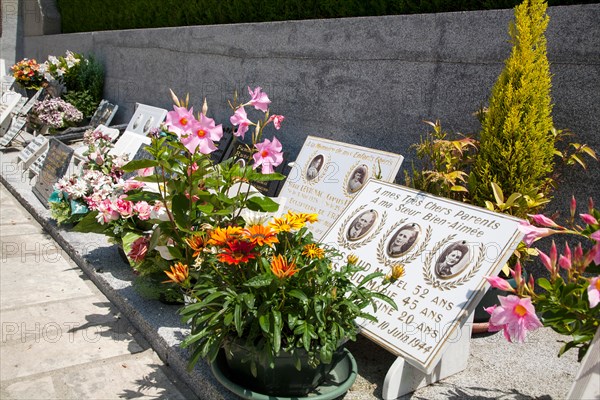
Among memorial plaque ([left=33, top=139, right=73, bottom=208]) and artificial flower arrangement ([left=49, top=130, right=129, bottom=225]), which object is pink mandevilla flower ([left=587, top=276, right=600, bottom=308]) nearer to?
artificial flower arrangement ([left=49, top=130, right=129, bottom=225])

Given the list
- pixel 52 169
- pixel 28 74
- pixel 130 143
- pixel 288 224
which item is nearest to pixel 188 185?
pixel 288 224

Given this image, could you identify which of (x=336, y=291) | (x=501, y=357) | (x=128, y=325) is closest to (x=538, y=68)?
(x=501, y=357)

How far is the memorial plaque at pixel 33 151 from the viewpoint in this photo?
7078 millimetres

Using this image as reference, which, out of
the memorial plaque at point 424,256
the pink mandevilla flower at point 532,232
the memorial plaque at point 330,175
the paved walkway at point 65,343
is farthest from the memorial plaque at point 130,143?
the pink mandevilla flower at point 532,232

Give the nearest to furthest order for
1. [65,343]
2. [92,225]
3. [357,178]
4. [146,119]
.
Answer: [65,343], [92,225], [357,178], [146,119]

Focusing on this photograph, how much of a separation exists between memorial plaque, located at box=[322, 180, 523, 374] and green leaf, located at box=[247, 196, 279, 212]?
2.12 feet

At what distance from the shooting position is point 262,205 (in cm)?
288

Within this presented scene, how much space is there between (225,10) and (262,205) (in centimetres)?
500

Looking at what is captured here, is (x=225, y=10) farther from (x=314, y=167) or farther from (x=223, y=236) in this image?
(x=223, y=236)

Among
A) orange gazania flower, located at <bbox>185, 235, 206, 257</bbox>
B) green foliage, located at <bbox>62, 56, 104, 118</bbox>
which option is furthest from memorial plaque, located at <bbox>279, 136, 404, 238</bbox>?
green foliage, located at <bbox>62, 56, 104, 118</bbox>

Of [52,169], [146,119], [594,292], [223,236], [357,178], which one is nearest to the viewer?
[594,292]

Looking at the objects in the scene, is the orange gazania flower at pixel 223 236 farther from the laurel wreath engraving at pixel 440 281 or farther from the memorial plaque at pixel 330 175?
the memorial plaque at pixel 330 175

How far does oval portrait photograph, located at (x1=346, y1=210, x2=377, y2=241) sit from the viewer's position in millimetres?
3398

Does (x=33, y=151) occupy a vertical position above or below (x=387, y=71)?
below
